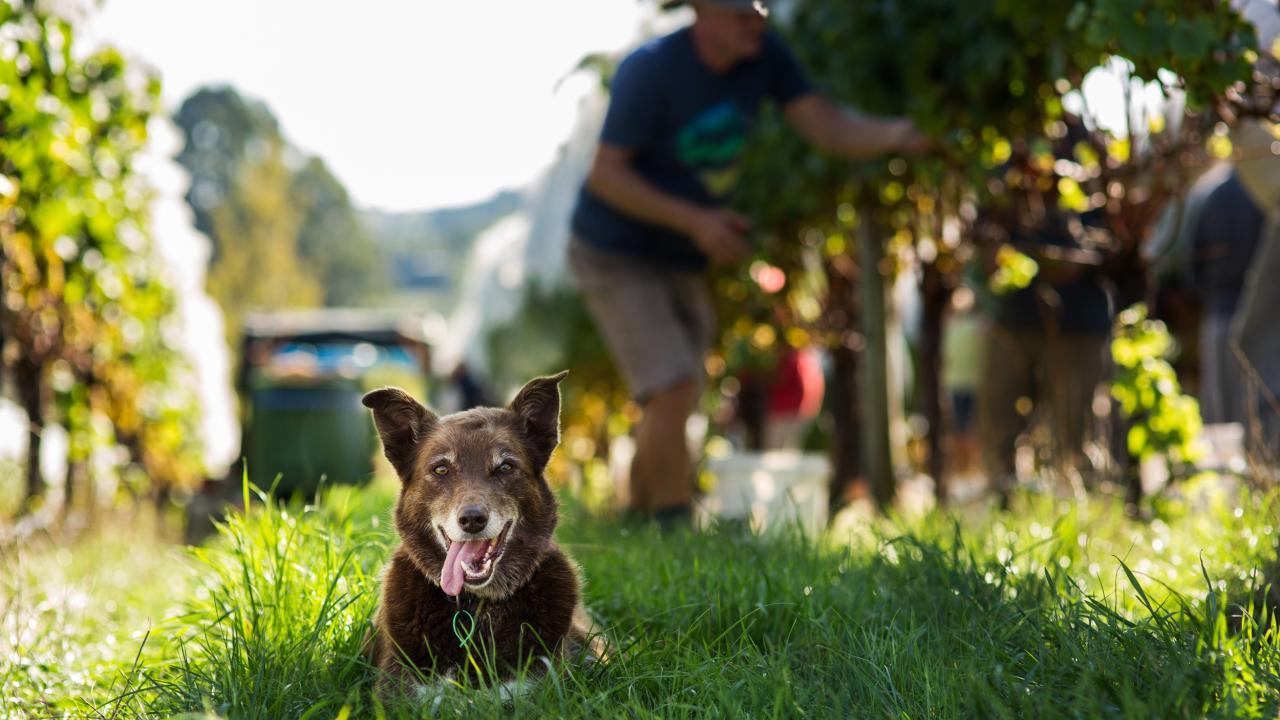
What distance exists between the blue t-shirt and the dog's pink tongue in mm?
3068

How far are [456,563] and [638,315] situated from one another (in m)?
3.24

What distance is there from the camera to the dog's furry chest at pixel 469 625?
2375 millimetres

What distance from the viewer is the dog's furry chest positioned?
2.38 m

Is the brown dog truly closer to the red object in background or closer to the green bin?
the green bin

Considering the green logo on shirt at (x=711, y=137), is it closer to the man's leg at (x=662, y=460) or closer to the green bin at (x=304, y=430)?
the man's leg at (x=662, y=460)

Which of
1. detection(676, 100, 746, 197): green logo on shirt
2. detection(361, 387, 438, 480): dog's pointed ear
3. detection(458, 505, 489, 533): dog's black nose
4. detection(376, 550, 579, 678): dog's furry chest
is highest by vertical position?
detection(676, 100, 746, 197): green logo on shirt

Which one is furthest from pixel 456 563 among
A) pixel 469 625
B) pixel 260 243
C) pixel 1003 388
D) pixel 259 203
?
pixel 259 203

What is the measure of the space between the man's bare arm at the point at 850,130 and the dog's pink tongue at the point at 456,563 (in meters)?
3.47

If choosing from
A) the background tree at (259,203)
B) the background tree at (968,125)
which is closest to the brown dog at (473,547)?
the background tree at (968,125)

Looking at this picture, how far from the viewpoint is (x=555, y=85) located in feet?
18.1

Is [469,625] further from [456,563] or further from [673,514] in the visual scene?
[673,514]

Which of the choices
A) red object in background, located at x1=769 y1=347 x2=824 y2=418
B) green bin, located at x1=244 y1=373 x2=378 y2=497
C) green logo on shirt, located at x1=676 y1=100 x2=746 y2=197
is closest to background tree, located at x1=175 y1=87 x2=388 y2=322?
green bin, located at x1=244 y1=373 x2=378 y2=497

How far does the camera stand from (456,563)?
2277mm

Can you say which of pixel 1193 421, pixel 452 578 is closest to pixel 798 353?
pixel 1193 421
